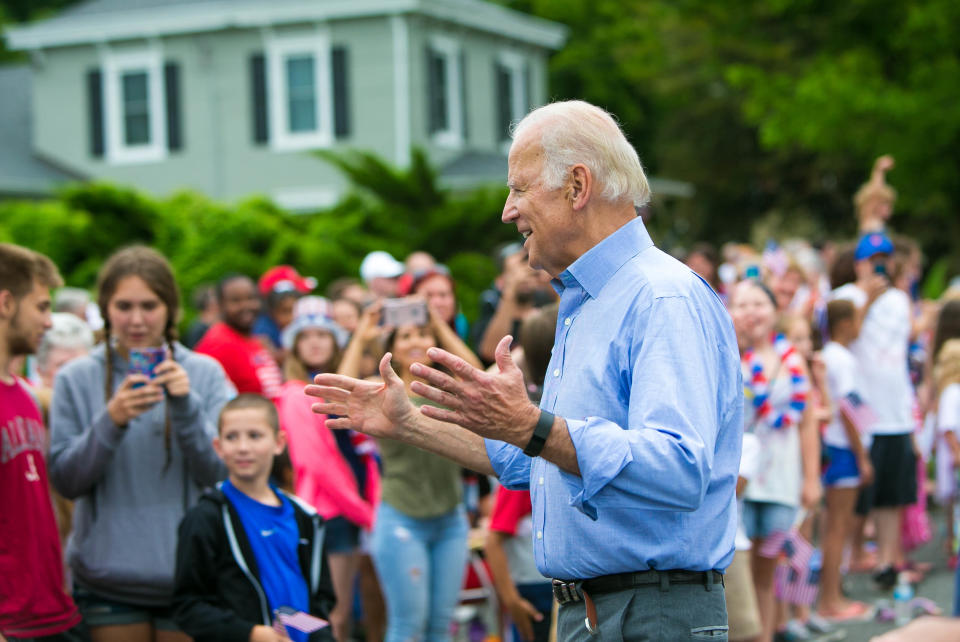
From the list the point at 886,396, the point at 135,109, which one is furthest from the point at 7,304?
the point at 135,109

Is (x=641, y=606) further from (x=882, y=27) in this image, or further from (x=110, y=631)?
(x=882, y=27)

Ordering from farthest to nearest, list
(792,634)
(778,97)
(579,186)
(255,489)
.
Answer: (778,97) → (792,634) → (255,489) → (579,186)

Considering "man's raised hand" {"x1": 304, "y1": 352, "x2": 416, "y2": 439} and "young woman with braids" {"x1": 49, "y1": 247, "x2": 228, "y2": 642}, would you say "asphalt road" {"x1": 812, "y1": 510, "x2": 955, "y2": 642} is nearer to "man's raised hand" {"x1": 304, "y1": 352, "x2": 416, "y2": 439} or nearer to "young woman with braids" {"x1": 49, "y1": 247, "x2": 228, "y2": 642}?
"young woman with braids" {"x1": 49, "y1": 247, "x2": 228, "y2": 642}

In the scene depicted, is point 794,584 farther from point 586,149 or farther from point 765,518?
point 586,149

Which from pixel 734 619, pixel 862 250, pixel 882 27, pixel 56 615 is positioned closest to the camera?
pixel 56 615

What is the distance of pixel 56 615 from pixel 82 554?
34cm

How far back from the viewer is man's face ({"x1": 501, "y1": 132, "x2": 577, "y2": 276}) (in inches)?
135

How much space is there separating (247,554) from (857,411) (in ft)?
19.4

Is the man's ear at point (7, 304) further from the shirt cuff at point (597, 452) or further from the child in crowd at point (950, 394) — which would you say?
the child in crowd at point (950, 394)

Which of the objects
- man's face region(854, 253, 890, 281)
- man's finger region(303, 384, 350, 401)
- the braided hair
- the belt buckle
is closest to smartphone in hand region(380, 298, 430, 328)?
the braided hair

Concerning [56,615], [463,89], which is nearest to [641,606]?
[56,615]

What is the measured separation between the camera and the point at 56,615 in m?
4.61

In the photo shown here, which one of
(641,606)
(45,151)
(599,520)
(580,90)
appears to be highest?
(580,90)

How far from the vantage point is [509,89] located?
28812 mm
